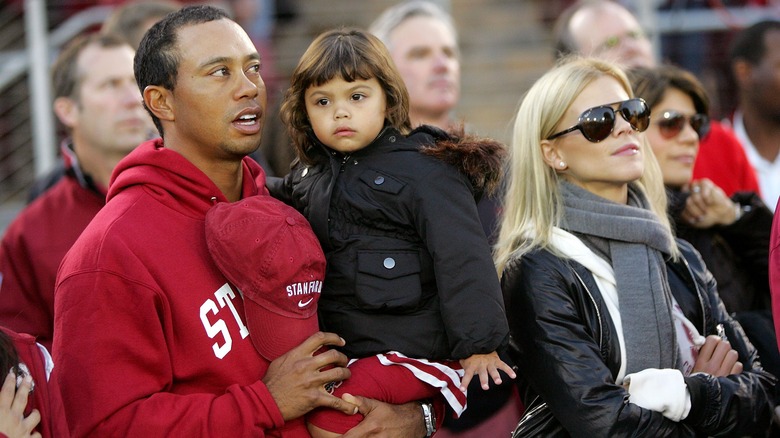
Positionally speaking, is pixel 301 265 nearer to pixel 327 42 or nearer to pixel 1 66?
pixel 327 42

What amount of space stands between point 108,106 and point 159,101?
75.5 inches

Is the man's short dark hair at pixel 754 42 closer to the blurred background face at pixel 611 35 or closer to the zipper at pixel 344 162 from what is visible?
the blurred background face at pixel 611 35

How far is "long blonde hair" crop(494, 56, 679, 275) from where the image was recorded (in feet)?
12.9

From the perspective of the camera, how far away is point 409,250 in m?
3.45

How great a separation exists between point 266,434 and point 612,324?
1251mm

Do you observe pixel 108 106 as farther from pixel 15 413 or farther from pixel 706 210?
pixel 706 210

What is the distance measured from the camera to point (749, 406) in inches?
143

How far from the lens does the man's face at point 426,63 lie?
5859mm

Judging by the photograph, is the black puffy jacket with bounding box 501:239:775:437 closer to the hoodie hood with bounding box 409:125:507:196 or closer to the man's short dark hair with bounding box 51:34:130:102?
the hoodie hood with bounding box 409:125:507:196

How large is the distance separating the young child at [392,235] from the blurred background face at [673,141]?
1.41m

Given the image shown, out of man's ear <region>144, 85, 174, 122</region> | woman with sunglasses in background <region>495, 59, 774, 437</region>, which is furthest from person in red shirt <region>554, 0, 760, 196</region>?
man's ear <region>144, 85, 174, 122</region>

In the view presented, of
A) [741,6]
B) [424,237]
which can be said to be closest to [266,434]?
[424,237]

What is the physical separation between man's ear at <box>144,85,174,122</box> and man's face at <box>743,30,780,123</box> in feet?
13.2

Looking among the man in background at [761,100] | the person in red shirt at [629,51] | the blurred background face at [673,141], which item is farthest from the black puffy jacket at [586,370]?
the man in background at [761,100]
